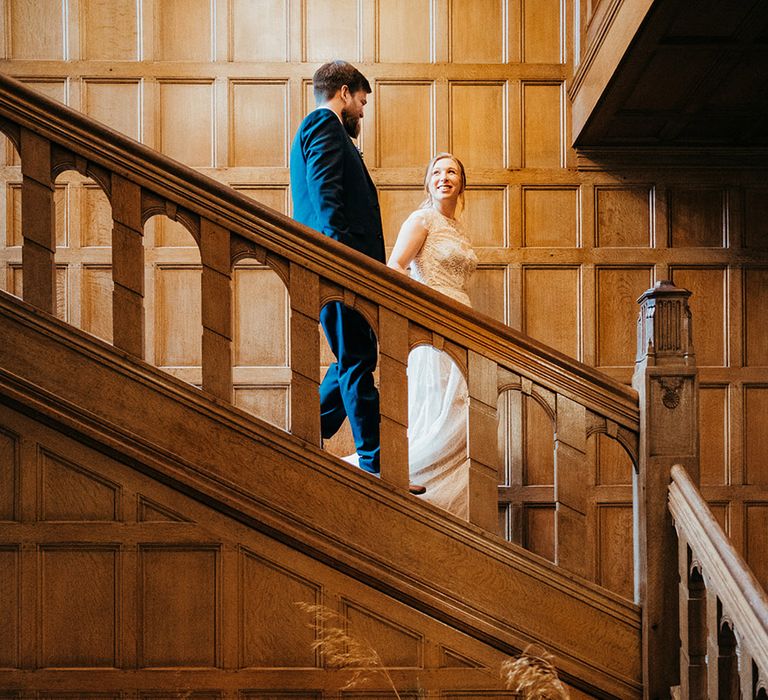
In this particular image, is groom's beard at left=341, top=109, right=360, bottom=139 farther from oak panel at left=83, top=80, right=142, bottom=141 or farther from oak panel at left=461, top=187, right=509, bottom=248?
oak panel at left=83, top=80, right=142, bottom=141

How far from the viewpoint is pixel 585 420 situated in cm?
264

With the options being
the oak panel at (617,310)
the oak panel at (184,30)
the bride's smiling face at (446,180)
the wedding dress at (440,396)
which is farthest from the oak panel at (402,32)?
the oak panel at (617,310)

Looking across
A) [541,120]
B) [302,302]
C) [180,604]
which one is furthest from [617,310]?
[180,604]

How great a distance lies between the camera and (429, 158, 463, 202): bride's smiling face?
416 centimetres

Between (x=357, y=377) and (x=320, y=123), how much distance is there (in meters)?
1.01

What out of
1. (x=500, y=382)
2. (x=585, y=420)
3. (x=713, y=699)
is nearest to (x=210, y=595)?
(x=500, y=382)

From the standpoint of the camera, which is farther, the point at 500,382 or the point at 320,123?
the point at 320,123

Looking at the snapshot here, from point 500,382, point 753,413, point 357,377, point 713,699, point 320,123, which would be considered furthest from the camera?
point 753,413

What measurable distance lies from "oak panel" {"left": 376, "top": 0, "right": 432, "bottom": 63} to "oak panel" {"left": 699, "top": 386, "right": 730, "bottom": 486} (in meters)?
2.51

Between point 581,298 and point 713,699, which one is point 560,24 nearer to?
point 581,298

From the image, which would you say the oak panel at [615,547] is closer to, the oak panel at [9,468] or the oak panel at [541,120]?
the oak panel at [541,120]

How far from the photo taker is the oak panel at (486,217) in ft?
15.4

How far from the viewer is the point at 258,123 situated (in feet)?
15.4

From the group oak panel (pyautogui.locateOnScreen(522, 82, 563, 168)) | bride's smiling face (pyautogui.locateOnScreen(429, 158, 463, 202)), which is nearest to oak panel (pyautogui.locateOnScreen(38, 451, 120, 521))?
bride's smiling face (pyautogui.locateOnScreen(429, 158, 463, 202))
